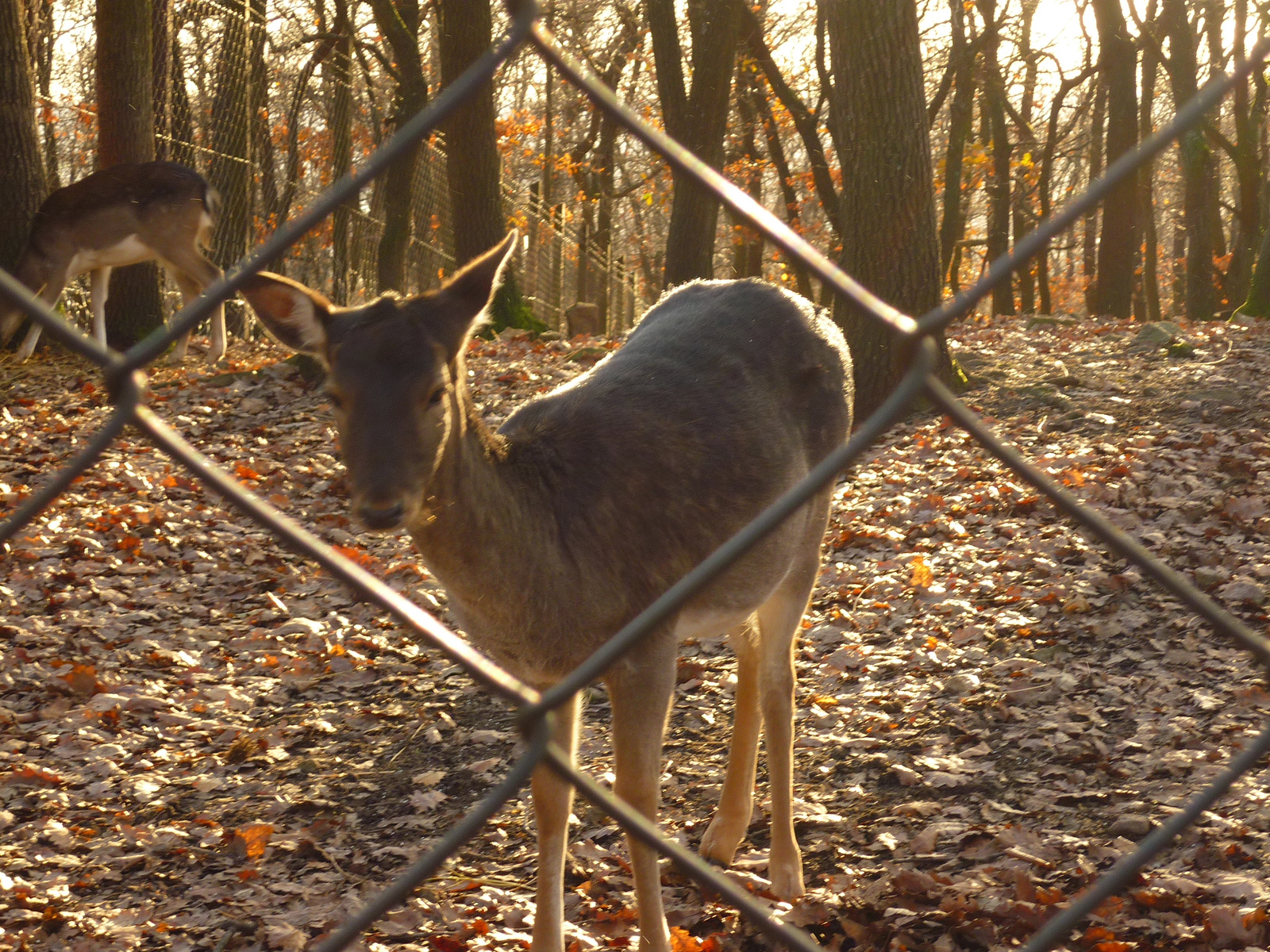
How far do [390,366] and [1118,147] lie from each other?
52.0 feet

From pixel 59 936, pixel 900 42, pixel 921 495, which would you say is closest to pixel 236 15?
pixel 900 42

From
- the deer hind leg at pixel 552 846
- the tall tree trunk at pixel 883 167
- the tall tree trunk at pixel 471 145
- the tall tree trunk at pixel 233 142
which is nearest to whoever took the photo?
the deer hind leg at pixel 552 846

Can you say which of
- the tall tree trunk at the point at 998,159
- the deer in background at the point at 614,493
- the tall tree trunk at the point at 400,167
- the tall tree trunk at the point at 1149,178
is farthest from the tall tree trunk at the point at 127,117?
the tall tree trunk at the point at 998,159

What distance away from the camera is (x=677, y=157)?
1.15 meters

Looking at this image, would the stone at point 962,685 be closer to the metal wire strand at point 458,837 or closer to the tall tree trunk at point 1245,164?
the metal wire strand at point 458,837

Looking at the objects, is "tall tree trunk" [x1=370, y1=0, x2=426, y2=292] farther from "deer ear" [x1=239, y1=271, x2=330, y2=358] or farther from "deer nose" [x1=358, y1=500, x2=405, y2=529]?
"deer nose" [x1=358, y1=500, x2=405, y2=529]

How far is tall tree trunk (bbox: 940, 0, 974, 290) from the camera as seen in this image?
754 inches

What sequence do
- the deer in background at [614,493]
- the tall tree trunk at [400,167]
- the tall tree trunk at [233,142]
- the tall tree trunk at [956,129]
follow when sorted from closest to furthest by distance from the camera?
the deer in background at [614,493], the tall tree trunk at [400,167], the tall tree trunk at [233,142], the tall tree trunk at [956,129]

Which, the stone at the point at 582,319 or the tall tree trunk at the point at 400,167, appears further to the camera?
the stone at the point at 582,319

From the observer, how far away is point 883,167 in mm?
8500

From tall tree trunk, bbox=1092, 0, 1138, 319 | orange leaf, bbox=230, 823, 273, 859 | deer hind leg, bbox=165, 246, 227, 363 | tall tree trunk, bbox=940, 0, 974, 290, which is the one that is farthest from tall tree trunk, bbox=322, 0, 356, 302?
orange leaf, bbox=230, 823, 273, 859

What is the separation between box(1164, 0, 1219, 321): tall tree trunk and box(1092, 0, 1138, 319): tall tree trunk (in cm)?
172

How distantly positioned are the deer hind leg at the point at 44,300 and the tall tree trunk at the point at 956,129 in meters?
13.6

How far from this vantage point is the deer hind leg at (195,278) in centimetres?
1053
